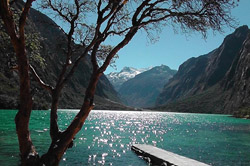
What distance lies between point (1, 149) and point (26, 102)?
Result: 66.5ft

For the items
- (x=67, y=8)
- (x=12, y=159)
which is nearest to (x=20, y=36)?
(x=67, y=8)

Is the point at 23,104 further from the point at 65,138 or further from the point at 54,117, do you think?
the point at 54,117

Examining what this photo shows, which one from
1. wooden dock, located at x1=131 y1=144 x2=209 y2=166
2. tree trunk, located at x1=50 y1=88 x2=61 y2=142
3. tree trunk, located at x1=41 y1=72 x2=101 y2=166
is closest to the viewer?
tree trunk, located at x1=41 y1=72 x2=101 y2=166

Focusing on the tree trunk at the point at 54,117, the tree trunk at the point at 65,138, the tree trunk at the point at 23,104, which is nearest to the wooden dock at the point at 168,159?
the tree trunk at the point at 54,117

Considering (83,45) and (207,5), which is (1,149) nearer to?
(83,45)

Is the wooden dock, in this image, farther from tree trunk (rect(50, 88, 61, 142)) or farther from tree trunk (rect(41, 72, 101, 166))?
tree trunk (rect(41, 72, 101, 166))

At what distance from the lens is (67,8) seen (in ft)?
47.5

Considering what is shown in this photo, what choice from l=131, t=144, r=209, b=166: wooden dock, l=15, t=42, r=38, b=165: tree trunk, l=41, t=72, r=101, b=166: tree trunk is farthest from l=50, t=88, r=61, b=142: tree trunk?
l=131, t=144, r=209, b=166: wooden dock

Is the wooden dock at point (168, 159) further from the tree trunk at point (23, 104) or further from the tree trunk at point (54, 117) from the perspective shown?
the tree trunk at point (23, 104)

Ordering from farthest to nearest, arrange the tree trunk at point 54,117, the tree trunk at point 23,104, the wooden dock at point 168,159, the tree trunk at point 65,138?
the wooden dock at point 168,159
the tree trunk at point 54,117
the tree trunk at point 65,138
the tree trunk at point 23,104

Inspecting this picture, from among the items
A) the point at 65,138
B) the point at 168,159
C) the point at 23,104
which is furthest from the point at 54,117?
the point at 168,159

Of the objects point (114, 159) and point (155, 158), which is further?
point (114, 159)

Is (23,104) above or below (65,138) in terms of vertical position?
above

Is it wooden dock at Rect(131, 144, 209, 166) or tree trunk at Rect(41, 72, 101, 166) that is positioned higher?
tree trunk at Rect(41, 72, 101, 166)
